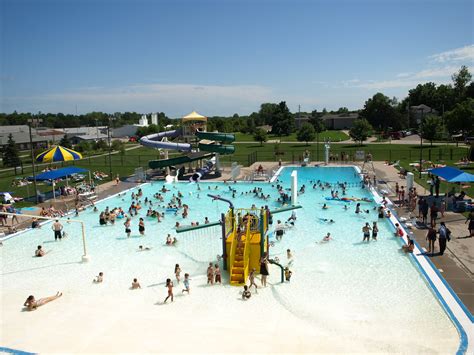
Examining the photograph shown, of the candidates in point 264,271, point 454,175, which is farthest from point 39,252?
point 454,175

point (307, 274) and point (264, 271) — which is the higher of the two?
point (264, 271)

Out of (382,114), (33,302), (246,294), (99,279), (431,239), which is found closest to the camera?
(33,302)

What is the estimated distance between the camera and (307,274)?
43.7ft

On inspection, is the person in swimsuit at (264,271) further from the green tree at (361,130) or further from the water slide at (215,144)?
the green tree at (361,130)

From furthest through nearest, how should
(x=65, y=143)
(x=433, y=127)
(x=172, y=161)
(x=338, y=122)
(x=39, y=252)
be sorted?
(x=338, y=122) → (x=65, y=143) → (x=433, y=127) → (x=172, y=161) → (x=39, y=252)

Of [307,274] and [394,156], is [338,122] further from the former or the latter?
[307,274]

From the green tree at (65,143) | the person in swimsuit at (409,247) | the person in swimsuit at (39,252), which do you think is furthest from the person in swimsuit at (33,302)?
the green tree at (65,143)

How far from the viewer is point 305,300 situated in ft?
37.4

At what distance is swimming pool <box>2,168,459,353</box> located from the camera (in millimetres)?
9633

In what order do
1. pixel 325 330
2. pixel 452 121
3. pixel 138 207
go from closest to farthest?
1. pixel 325 330
2. pixel 138 207
3. pixel 452 121

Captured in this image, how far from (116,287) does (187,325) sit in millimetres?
3861

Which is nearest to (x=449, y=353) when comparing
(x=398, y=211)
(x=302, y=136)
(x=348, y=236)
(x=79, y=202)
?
(x=348, y=236)

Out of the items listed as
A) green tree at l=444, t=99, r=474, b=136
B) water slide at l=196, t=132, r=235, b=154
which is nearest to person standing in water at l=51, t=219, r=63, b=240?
water slide at l=196, t=132, r=235, b=154

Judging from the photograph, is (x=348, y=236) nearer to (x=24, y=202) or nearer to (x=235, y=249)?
(x=235, y=249)
